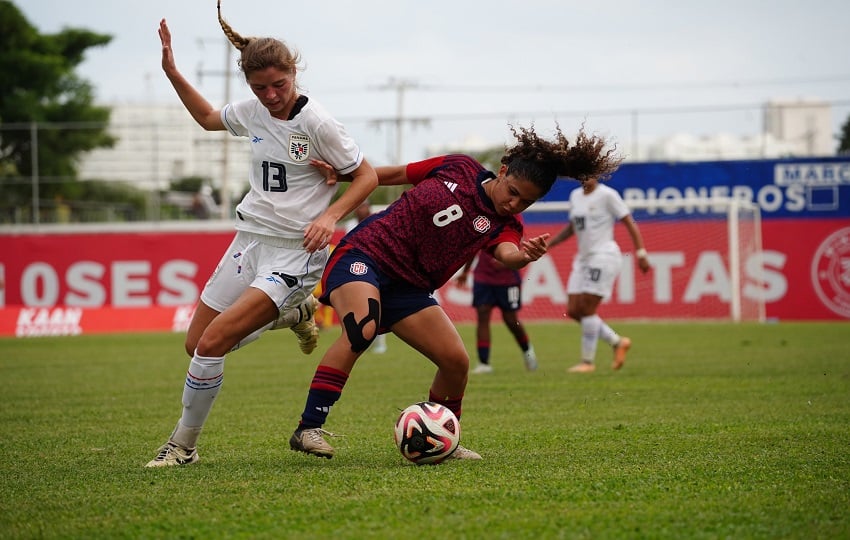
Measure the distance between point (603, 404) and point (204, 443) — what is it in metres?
3.34

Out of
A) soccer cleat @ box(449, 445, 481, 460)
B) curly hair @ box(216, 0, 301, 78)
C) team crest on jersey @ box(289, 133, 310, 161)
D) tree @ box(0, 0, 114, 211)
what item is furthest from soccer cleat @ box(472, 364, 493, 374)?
tree @ box(0, 0, 114, 211)

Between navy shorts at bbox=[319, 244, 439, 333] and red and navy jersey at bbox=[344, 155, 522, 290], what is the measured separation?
43 mm

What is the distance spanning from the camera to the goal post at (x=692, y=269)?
23797mm

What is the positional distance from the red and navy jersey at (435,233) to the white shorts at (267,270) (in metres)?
0.28

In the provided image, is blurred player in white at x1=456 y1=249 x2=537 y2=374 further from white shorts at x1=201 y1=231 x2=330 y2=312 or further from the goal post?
the goal post

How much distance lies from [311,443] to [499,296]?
24.2 ft

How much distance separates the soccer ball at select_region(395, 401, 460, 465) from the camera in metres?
5.66

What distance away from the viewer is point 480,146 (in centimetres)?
3084

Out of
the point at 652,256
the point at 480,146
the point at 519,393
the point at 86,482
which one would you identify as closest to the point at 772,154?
the point at 652,256

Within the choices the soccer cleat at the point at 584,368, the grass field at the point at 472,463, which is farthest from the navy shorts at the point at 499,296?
the soccer cleat at the point at 584,368

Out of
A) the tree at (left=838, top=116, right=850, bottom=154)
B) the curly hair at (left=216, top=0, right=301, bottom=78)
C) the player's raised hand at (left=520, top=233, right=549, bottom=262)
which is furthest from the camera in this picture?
the tree at (left=838, top=116, right=850, bottom=154)

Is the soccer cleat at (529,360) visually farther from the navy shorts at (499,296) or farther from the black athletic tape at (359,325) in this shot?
the black athletic tape at (359,325)

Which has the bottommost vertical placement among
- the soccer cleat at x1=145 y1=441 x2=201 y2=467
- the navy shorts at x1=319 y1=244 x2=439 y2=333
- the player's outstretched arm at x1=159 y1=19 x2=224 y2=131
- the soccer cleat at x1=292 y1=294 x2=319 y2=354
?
the soccer cleat at x1=145 y1=441 x2=201 y2=467

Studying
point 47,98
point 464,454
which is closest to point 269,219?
point 464,454
